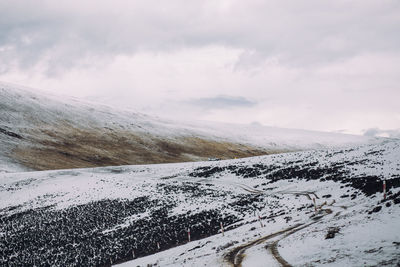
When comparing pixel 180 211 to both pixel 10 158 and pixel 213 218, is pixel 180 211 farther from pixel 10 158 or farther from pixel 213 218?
pixel 10 158

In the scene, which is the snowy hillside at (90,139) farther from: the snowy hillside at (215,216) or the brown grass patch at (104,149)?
the snowy hillside at (215,216)

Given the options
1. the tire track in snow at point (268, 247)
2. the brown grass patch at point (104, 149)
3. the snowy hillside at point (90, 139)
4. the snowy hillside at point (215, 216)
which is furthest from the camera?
the snowy hillside at point (90, 139)

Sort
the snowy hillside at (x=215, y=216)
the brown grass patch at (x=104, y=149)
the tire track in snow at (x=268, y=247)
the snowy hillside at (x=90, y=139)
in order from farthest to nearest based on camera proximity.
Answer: the snowy hillside at (x=90, y=139), the brown grass patch at (x=104, y=149), the snowy hillside at (x=215, y=216), the tire track in snow at (x=268, y=247)

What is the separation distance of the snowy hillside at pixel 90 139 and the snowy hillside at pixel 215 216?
39638 mm

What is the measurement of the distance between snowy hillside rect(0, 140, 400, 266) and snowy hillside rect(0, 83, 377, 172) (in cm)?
3964

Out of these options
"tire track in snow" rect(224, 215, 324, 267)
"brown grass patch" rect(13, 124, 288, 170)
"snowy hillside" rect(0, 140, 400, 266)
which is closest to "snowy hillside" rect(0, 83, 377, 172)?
"brown grass patch" rect(13, 124, 288, 170)

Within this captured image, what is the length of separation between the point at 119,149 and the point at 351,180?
103845 millimetres

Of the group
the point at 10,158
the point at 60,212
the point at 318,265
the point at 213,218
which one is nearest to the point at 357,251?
the point at 318,265

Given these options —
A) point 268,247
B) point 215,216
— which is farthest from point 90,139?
point 268,247

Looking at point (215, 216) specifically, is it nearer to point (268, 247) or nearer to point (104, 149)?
point (268, 247)

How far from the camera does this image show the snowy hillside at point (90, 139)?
103 meters

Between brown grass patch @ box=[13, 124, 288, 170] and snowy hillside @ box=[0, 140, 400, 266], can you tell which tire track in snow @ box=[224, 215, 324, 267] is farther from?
brown grass patch @ box=[13, 124, 288, 170]

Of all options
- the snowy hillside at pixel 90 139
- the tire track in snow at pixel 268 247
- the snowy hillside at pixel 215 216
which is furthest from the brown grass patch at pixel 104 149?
the tire track in snow at pixel 268 247

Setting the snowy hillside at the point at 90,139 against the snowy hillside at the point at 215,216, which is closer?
the snowy hillside at the point at 215,216
